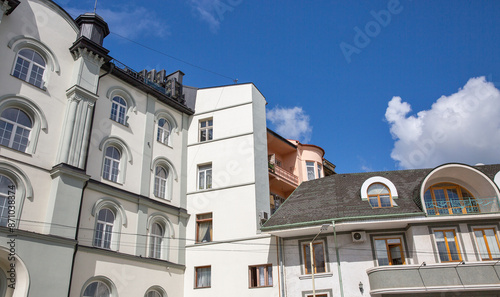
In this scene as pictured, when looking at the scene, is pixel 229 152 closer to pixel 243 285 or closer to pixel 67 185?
pixel 243 285

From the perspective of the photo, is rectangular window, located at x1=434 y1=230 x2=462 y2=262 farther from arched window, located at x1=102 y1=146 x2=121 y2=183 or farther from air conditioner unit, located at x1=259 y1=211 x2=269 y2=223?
arched window, located at x1=102 y1=146 x2=121 y2=183

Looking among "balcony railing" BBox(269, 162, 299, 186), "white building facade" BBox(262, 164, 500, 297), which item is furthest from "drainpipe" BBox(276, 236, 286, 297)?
"balcony railing" BBox(269, 162, 299, 186)

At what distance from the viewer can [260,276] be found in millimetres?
22094

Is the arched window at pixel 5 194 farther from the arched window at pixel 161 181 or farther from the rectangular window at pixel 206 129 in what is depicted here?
the rectangular window at pixel 206 129

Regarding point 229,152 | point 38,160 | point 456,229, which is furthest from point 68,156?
point 456,229

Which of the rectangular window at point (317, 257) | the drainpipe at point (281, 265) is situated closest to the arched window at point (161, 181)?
the drainpipe at point (281, 265)

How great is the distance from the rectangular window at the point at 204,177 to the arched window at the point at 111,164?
18.7ft

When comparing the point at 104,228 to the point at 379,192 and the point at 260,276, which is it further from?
the point at 379,192

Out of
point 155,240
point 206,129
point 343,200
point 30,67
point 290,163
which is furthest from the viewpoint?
point 290,163

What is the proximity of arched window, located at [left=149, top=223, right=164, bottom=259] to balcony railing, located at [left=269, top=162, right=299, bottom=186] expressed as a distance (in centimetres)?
809

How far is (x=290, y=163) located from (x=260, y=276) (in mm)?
10611

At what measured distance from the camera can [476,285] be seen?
714 inches

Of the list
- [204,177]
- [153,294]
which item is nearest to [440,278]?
[153,294]

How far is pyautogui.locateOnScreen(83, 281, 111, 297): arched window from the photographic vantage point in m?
18.7
